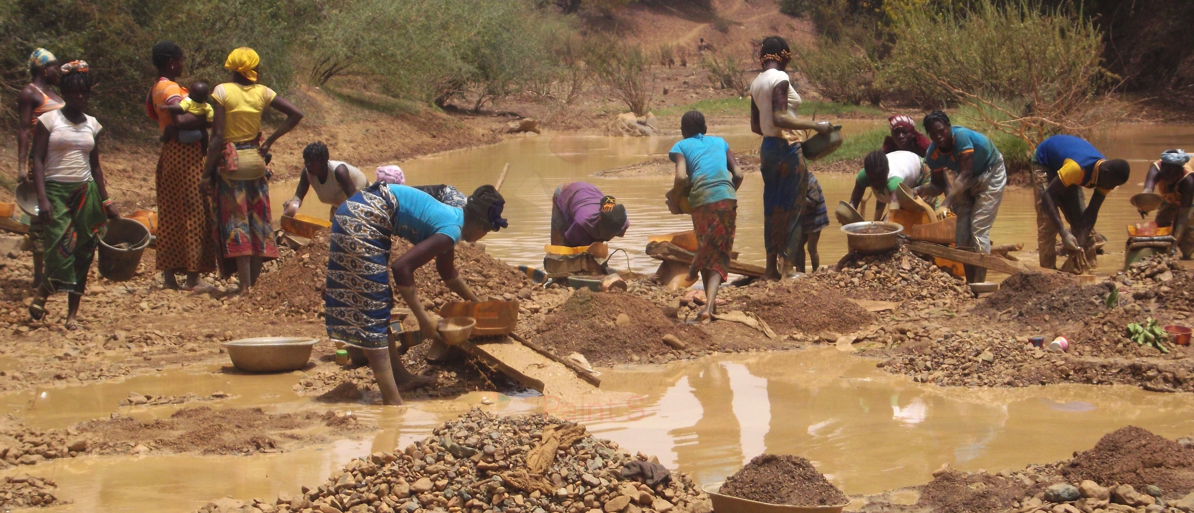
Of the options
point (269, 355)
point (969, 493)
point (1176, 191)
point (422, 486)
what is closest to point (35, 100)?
point (269, 355)

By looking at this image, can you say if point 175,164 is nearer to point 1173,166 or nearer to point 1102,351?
point 1102,351

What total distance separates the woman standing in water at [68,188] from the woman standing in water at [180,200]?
686 mm

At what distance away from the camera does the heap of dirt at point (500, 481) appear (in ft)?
12.0

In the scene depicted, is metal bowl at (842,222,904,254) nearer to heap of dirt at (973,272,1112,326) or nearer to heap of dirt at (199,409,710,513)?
heap of dirt at (973,272,1112,326)

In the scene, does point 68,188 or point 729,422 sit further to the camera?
point 68,188

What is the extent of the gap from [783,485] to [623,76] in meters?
26.9

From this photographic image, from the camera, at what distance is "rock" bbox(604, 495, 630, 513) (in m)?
3.61

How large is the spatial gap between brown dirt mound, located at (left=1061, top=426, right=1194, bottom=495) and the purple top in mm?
4460

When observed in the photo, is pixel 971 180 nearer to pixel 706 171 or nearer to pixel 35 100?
pixel 706 171

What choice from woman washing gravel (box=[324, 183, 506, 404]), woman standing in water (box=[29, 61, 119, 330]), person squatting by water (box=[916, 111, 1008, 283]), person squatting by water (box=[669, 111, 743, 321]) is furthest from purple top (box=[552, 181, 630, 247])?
woman standing in water (box=[29, 61, 119, 330])

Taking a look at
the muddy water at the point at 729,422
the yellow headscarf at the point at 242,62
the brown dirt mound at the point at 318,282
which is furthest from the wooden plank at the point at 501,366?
the yellow headscarf at the point at 242,62

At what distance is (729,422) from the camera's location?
5059mm

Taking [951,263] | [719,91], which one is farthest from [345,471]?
[719,91]

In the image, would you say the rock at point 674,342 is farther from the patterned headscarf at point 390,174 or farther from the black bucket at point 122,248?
the black bucket at point 122,248
